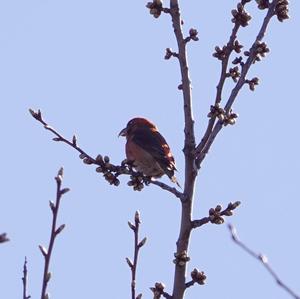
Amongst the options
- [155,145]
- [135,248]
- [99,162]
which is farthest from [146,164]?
[135,248]

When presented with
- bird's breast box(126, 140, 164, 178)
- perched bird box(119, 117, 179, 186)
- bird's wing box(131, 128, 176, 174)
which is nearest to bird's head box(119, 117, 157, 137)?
perched bird box(119, 117, 179, 186)

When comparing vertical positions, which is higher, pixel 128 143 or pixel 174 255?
pixel 128 143

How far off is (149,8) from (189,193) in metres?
1.32

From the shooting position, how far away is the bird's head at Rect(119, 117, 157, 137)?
9.29 meters

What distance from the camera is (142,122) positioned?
9.50 metres

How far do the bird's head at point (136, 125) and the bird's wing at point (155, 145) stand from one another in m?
0.16

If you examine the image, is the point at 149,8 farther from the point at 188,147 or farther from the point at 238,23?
the point at 188,147

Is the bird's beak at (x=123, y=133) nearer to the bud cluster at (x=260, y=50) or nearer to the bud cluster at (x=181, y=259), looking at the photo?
the bud cluster at (x=260, y=50)

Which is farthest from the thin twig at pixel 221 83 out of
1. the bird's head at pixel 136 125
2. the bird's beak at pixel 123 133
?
the bird's beak at pixel 123 133

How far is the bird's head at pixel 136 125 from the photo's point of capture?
30.5ft

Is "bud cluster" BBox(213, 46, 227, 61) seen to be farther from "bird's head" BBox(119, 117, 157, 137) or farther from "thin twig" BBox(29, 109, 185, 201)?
"bird's head" BBox(119, 117, 157, 137)

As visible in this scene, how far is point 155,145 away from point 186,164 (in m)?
4.42

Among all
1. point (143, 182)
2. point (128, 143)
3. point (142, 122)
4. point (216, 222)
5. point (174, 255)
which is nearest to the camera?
point (174, 255)

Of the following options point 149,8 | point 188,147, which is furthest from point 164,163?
point 188,147
